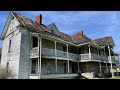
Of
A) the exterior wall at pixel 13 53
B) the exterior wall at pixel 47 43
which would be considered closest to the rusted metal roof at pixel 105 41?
the exterior wall at pixel 47 43

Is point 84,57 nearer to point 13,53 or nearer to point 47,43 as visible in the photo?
point 47,43

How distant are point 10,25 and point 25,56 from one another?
6815 millimetres

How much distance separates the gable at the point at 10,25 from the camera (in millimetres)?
19528

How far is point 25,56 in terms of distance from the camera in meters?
17.0

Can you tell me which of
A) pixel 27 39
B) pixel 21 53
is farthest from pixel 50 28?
pixel 21 53

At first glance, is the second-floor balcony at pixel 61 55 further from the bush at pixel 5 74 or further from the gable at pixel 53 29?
the gable at pixel 53 29

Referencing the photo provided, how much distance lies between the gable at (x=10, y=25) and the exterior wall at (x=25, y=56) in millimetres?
2362

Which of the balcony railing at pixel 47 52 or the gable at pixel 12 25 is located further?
the gable at pixel 12 25

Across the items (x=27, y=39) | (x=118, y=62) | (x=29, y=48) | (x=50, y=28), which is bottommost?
(x=118, y=62)
